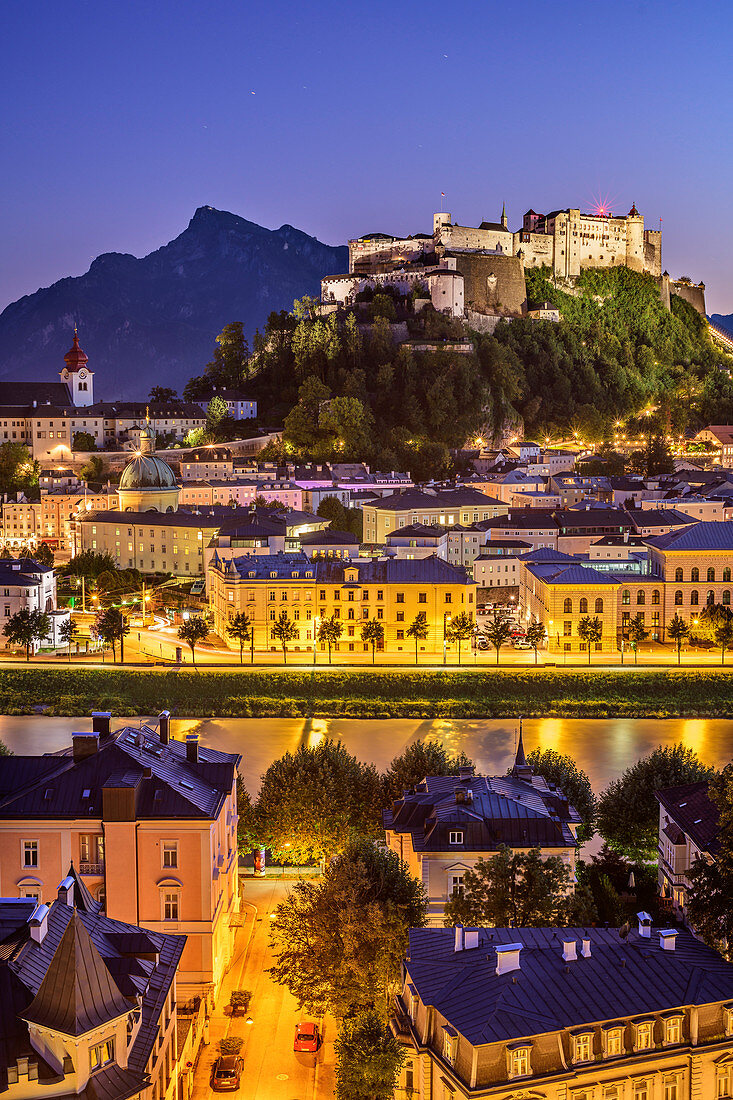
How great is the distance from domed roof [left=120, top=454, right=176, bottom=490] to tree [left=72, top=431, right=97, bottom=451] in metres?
6.48

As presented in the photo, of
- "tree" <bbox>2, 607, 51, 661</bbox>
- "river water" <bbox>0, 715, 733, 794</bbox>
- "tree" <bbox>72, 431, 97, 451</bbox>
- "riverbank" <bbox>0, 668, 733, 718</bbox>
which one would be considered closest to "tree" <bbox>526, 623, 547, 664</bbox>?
"riverbank" <bbox>0, 668, 733, 718</bbox>

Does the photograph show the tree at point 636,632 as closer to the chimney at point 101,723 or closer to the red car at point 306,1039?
the chimney at point 101,723

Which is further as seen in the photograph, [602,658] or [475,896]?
[602,658]

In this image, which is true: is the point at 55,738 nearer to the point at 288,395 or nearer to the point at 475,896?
the point at 475,896

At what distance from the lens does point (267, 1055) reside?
29.1 feet

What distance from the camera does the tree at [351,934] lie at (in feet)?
28.7

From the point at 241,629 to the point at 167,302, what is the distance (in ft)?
371

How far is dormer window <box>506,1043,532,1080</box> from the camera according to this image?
6.67 meters

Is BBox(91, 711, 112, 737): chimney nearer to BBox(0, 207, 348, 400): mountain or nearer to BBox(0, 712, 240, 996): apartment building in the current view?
BBox(0, 712, 240, 996): apartment building

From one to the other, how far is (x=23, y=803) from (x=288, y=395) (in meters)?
37.2

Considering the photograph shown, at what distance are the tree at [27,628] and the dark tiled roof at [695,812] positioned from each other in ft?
52.8

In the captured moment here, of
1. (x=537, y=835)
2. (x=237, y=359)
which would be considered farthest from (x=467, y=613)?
(x=237, y=359)

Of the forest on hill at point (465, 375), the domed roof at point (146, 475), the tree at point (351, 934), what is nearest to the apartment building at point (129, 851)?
the tree at point (351, 934)

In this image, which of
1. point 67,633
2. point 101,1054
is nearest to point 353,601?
point 67,633
